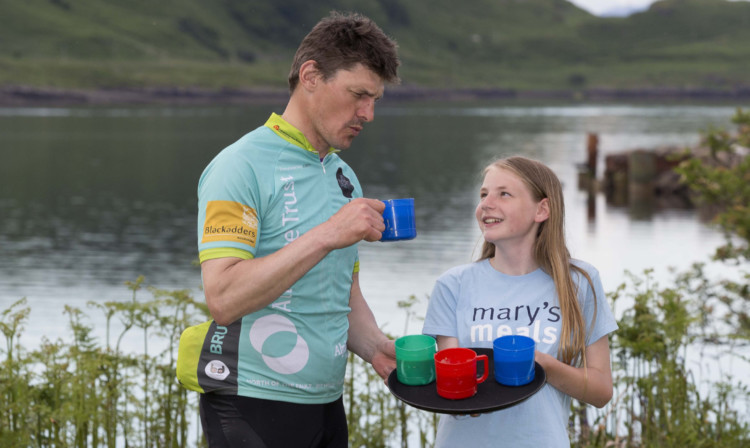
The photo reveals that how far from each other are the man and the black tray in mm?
330

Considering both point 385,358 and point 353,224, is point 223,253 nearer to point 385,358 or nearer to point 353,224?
point 353,224

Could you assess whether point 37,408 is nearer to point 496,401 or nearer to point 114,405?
point 114,405

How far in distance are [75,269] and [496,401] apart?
2139 centimetres

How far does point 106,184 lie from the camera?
149 feet

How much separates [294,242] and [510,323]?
1109 millimetres

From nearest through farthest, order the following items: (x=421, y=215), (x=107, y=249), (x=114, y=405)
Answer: (x=114, y=405)
(x=107, y=249)
(x=421, y=215)

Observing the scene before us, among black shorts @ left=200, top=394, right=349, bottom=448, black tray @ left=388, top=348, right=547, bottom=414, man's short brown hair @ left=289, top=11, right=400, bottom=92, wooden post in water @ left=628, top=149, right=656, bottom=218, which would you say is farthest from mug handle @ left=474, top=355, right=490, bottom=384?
wooden post in water @ left=628, top=149, right=656, bottom=218

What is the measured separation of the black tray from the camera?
3055 millimetres

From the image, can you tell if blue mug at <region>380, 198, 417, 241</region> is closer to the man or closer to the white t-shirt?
the man

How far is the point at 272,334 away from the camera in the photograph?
10.7 ft

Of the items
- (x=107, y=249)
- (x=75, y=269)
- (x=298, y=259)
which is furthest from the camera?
(x=107, y=249)

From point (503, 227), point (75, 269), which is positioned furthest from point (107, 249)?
point (503, 227)

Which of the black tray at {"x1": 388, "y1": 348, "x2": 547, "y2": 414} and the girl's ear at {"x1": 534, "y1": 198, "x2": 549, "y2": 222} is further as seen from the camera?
the girl's ear at {"x1": 534, "y1": 198, "x2": 549, "y2": 222}

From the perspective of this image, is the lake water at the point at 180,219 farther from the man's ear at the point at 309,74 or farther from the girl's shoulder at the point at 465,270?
the man's ear at the point at 309,74
